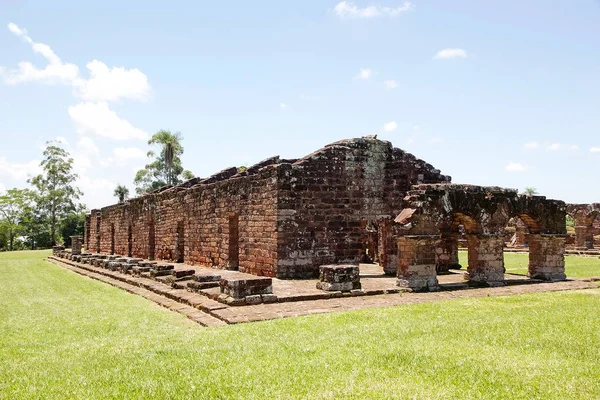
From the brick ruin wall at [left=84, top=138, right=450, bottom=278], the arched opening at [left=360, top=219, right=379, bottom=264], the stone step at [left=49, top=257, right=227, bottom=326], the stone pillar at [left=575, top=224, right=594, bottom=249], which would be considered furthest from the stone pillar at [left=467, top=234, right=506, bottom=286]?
the stone pillar at [left=575, top=224, right=594, bottom=249]

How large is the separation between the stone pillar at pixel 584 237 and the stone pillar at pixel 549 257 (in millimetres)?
21173

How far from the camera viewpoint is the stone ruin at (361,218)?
11609 mm

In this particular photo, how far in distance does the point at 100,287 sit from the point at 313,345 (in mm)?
10200

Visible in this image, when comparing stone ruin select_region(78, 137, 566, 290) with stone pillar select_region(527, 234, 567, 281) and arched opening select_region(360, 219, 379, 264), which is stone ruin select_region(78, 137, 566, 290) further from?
arched opening select_region(360, 219, 379, 264)

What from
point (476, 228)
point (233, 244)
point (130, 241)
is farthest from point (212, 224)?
point (130, 241)

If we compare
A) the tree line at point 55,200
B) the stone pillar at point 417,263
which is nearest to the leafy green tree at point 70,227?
the tree line at point 55,200

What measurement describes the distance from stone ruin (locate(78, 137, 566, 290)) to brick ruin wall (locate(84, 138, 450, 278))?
0.10ft

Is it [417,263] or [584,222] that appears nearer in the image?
[417,263]

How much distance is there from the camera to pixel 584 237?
3156cm

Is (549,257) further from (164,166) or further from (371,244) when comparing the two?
(164,166)

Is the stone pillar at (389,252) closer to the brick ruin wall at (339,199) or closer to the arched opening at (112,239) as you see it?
the brick ruin wall at (339,199)

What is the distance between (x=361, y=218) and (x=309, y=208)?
185 centimetres

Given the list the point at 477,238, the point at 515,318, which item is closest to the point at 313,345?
the point at 515,318

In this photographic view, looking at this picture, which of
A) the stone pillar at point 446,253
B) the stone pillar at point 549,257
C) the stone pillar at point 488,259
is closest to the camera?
the stone pillar at point 488,259
